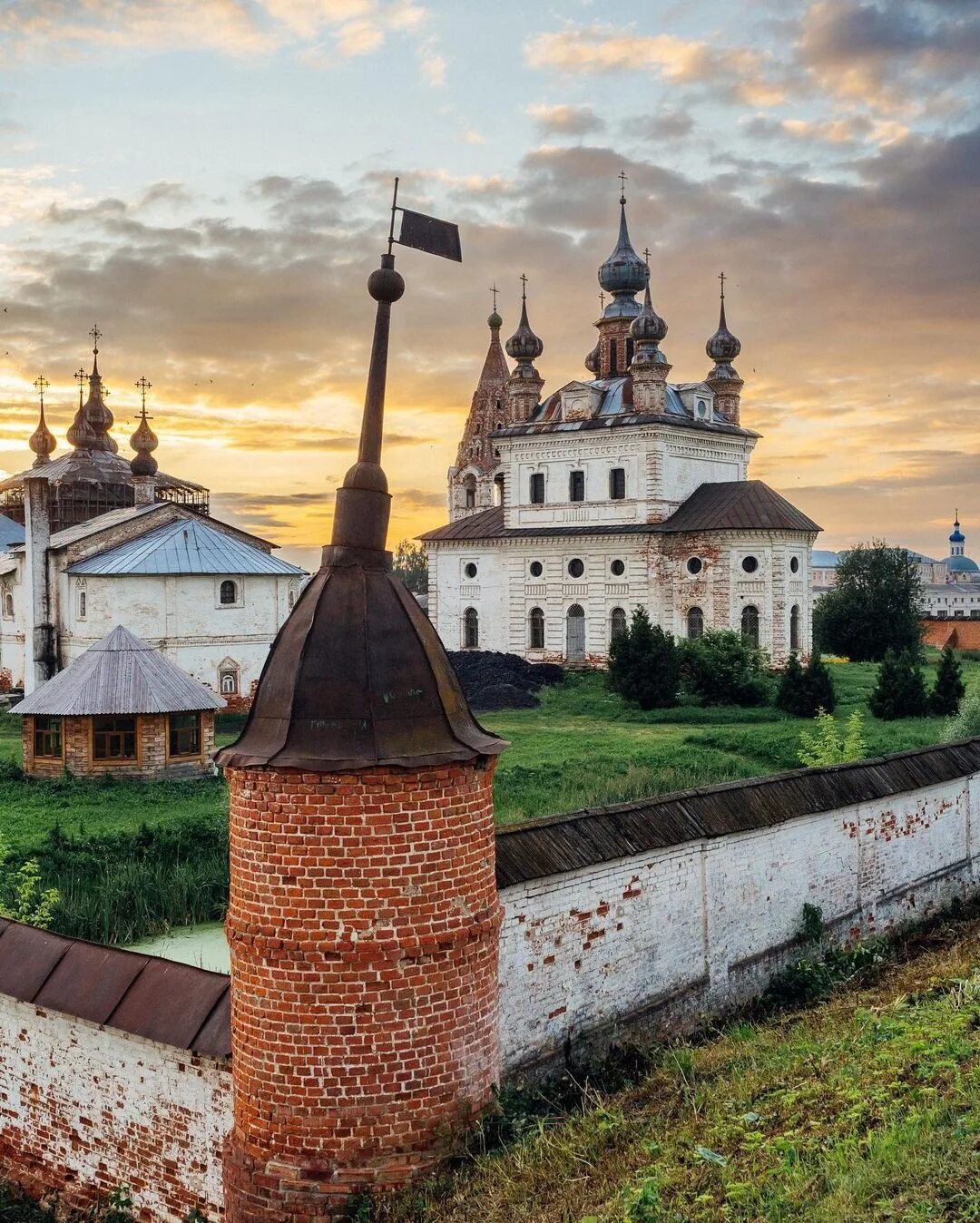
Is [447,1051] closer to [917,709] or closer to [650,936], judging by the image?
[650,936]

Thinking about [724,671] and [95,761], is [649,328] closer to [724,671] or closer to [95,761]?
[724,671]

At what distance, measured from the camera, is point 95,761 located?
19.9 metres

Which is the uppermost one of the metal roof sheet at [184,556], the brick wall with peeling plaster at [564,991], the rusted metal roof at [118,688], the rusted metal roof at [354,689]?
the metal roof sheet at [184,556]

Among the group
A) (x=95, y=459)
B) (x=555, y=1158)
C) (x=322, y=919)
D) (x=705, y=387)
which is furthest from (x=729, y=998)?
(x=95, y=459)

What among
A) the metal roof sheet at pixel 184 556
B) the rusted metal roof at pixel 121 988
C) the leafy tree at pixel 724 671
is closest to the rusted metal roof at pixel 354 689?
the rusted metal roof at pixel 121 988

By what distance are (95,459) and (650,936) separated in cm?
4255

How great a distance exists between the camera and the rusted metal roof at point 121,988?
21.3 ft

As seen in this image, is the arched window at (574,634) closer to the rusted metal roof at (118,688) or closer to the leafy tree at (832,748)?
the rusted metal roof at (118,688)

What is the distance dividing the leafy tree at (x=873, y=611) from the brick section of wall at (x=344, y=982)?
37295 mm

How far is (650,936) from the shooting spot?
8.53m

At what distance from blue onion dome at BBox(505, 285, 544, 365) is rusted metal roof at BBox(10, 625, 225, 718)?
73.6 feet

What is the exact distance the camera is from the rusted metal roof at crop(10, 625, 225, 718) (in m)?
19.8

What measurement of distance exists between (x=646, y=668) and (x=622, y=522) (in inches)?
290

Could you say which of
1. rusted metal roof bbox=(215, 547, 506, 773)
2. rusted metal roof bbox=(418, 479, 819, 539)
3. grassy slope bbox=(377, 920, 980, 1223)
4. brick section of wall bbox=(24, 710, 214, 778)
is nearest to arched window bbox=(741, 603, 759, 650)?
rusted metal roof bbox=(418, 479, 819, 539)
